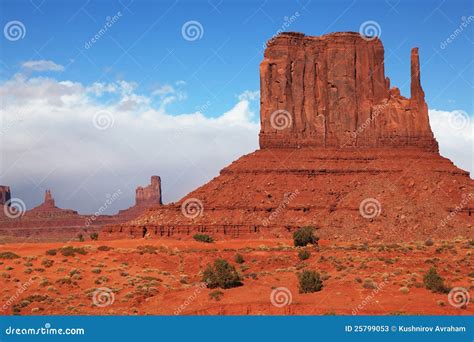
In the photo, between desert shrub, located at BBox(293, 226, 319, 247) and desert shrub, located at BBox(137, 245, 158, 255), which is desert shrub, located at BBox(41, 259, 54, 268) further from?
desert shrub, located at BBox(293, 226, 319, 247)

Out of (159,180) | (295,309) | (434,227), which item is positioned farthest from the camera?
(159,180)

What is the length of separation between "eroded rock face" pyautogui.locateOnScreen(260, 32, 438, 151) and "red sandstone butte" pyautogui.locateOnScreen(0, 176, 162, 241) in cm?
4729

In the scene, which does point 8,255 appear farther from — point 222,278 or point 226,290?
point 226,290

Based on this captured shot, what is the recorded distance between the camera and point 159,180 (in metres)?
184

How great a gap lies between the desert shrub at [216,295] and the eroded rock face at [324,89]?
58633 millimetres

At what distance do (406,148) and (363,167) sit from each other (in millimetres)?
7772

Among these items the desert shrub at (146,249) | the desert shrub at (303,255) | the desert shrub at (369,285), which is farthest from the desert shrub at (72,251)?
the desert shrub at (369,285)

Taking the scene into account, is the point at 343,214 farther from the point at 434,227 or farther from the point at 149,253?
the point at 149,253

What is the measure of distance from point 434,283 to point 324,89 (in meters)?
63.8

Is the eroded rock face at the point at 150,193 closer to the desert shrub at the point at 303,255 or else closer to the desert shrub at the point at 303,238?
the desert shrub at the point at 303,238

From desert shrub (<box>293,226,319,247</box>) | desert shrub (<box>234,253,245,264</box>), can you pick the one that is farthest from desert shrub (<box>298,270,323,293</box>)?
desert shrub (<box>293,226,319,247</box>)

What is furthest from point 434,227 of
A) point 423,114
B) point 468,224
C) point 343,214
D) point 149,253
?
point 149,253

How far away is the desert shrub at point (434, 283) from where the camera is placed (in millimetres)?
36375

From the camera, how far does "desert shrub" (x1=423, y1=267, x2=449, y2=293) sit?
36.4 metres
